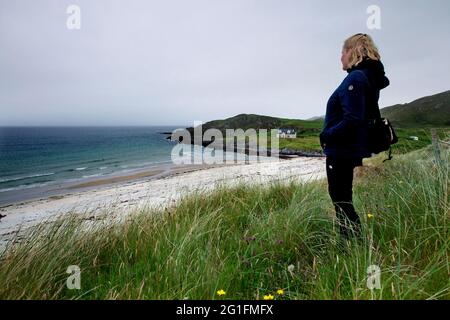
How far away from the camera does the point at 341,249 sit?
2615mm

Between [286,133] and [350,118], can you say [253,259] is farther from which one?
[286,133]

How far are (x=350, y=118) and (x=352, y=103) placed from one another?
0.14m

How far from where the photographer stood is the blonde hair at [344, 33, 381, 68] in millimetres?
2795

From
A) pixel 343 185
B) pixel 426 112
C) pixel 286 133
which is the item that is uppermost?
pixel 426 112

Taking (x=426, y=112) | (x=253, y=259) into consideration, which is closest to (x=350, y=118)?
(x=253, y=259)

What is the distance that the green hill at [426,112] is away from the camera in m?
106

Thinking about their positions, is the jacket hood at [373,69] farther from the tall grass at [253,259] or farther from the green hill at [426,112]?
the green hill at [426,112]

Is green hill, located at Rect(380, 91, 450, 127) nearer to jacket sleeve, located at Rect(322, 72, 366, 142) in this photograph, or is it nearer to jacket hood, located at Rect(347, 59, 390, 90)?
jacket hood, located at Rect(347, 59, 390, 90)

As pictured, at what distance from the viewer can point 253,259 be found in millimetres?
2645

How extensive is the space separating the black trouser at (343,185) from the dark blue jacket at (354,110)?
8cm

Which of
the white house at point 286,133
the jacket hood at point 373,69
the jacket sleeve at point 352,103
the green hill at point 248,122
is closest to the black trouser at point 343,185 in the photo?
the jacket sleeve at point 352,103

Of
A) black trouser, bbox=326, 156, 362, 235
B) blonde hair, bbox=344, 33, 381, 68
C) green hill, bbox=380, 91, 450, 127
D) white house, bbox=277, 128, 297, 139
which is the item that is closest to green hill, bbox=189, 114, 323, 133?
white house, bbox=277, 128, 297, 139

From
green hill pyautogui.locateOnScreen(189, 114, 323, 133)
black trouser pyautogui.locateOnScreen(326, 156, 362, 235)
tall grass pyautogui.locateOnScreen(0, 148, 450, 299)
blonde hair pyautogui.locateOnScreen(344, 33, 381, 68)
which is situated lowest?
tall grass pyautogui.locateOnScreen(0, 148, 450, 299)
